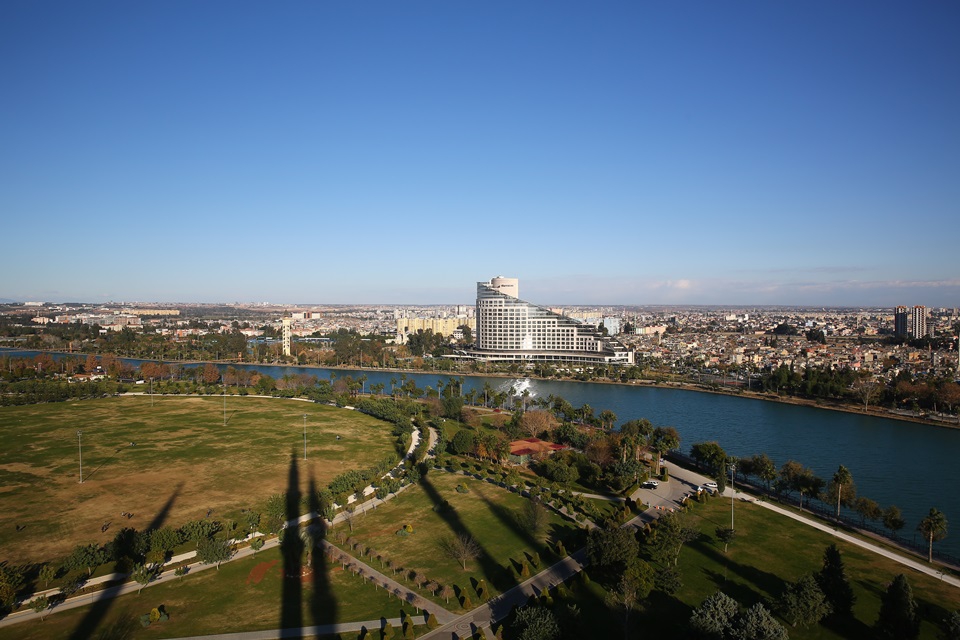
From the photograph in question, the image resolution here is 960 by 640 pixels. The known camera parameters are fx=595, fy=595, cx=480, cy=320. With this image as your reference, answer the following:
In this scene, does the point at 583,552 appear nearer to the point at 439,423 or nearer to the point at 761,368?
the point at 439,423

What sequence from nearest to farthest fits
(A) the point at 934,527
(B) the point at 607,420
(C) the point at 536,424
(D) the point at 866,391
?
1. (A) the point at 934,527
2. (C) the point at 536,424
3. (B) the point at 607,420
4. (D) the point at 866,391

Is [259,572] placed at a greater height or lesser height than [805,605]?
lesser

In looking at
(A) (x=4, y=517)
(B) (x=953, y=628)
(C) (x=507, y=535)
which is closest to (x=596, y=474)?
(C) (x=507, y=535)

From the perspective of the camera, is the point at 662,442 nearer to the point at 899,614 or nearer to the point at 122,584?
the point at 899,614

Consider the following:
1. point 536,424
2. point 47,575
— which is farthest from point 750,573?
point 47,575

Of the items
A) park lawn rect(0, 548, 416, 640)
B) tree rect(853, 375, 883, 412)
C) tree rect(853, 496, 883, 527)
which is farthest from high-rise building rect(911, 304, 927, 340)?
park lawn rect(0, 548, 416, 640)
